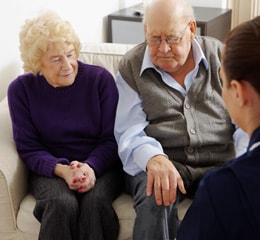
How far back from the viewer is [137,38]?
335cm

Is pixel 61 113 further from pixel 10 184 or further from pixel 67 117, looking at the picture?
pixel 10 184

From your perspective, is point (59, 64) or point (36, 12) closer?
point (59, 64)

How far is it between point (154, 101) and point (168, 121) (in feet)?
0.31

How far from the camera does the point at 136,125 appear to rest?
1985 millimetres

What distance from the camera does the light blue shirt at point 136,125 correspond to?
1.87 meters

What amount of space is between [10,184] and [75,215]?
28cm

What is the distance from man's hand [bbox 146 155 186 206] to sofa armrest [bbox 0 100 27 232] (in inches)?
21.3

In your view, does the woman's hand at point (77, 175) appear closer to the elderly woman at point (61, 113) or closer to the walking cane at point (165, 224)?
the elderly woman at point (61, 113)

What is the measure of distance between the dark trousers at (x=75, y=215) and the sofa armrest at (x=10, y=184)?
106mm

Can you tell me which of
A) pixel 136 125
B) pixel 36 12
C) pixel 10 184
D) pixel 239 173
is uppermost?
pixel 36 12

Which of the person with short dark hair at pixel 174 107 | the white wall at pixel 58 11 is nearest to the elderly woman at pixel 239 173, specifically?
the person with short dark hair at pixel 174 107

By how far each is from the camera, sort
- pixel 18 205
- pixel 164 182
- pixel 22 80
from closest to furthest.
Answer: pixel 164 182
pixel 18 205
pixel 22 80

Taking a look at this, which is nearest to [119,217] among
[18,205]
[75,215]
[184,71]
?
[75,215]

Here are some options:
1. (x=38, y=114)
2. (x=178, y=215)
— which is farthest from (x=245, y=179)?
(x=38, y=114)
